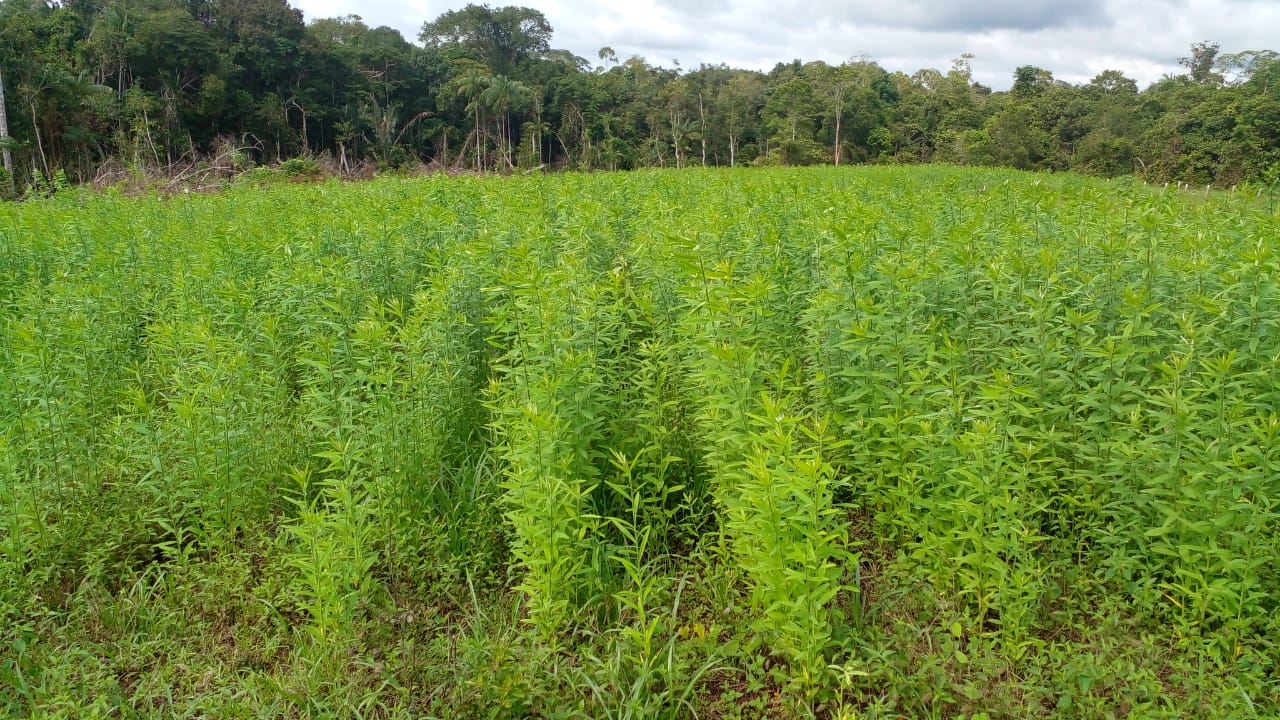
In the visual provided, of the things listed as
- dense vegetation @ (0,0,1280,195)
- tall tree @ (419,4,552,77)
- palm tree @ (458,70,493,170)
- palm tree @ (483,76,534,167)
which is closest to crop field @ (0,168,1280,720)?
dense vegetation @ (0,0,1280,195)

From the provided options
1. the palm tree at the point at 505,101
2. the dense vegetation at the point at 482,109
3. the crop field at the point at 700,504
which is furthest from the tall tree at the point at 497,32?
the crop field at the point at 700,504

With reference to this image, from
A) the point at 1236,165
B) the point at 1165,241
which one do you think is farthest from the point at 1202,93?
the point at 1165,241

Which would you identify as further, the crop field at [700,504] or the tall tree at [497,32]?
the tall tree at [497,32]

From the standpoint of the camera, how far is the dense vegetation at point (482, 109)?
30953mm

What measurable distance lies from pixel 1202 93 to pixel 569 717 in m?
61.9

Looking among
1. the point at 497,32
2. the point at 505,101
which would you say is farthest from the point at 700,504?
the point at 497,32

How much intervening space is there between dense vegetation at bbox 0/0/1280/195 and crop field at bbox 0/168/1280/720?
21541mm

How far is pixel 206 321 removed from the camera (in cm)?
452

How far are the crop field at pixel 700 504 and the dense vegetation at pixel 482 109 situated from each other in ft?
70.7

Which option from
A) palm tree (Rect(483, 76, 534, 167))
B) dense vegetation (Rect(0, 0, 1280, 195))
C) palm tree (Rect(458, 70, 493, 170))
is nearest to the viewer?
dense vegetation (Rect(0, 0, 1280, 195))

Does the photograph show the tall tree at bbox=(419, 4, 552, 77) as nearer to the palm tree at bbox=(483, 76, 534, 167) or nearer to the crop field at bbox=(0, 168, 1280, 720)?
the palm tree at bbox=(483, 76, 534, 167)

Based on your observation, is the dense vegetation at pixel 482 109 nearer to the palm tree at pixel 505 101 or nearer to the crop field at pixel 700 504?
the palm tree at pixel 505 101

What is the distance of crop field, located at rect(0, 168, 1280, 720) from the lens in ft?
9.23

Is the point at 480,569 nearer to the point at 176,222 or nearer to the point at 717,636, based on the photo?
the point at 717,636
